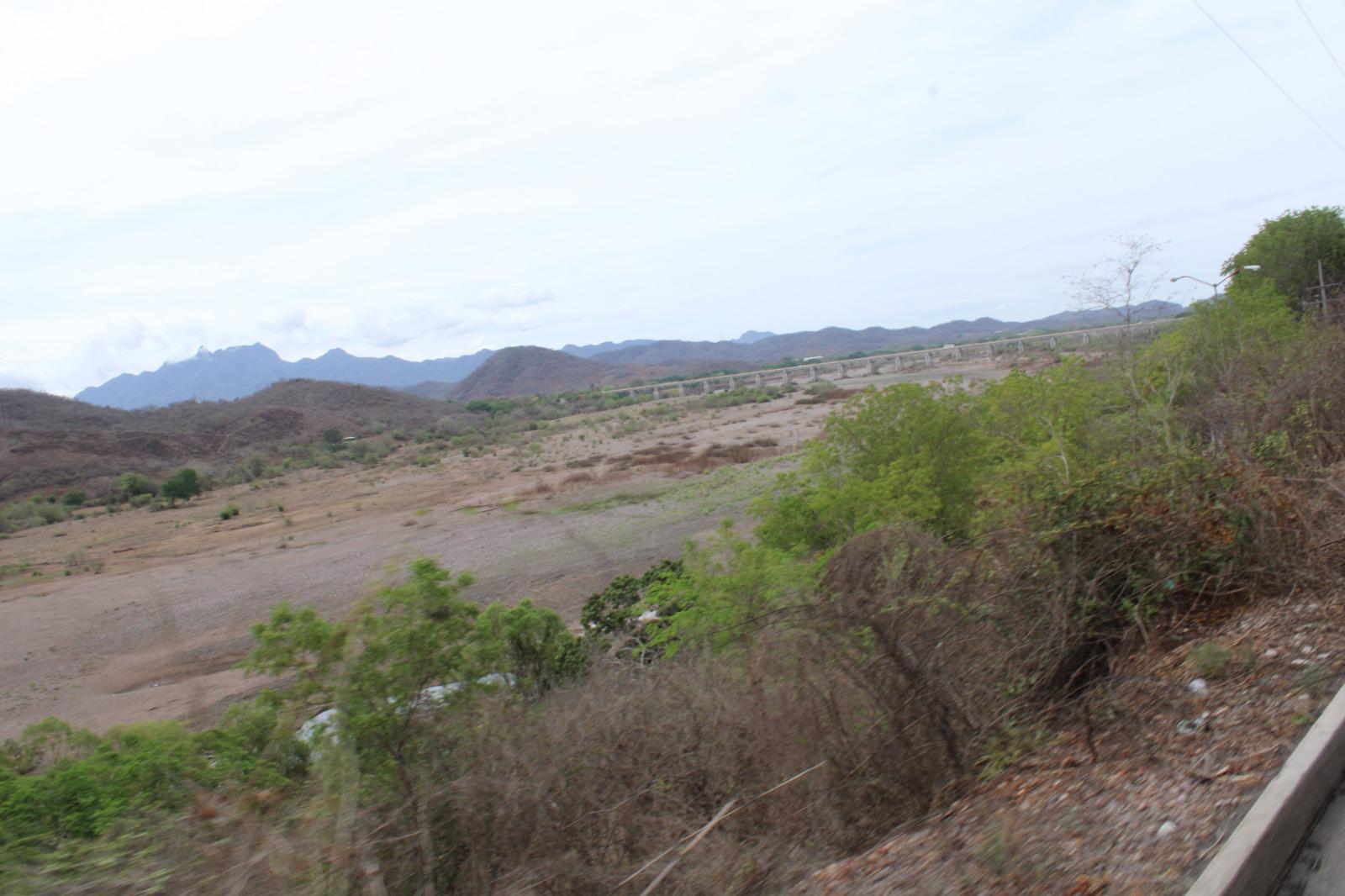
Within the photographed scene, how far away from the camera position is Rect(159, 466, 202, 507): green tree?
43.4 meters

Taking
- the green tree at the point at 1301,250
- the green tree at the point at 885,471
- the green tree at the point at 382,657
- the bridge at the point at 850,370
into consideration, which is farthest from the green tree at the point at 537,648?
the bridge at the point at 850,370

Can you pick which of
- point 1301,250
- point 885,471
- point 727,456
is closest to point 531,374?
point 727,456

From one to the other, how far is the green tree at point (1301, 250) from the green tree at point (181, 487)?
1833 inches

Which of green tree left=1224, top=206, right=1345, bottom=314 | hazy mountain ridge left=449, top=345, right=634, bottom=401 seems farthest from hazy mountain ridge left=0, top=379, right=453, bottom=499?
hazy mountain ridge left=449, top=345, right=634, bottom=401

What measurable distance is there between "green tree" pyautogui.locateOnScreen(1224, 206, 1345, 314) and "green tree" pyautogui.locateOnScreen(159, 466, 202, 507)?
46549mm

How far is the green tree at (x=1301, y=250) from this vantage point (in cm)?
3366

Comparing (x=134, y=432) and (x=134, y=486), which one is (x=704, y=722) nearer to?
(x=134, y=486)

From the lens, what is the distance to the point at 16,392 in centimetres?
5759

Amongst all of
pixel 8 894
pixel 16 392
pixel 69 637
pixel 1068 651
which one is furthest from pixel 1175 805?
pixel 16 392

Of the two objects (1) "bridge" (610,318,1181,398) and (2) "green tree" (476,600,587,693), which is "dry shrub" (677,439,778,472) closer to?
(2) "green tree" (476,600,587,693)

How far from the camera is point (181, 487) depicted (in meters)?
44.0

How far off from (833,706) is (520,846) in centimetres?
192

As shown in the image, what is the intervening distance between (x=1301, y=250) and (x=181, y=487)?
49.5m

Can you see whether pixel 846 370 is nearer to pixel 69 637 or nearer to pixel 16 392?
pixel 16 392
